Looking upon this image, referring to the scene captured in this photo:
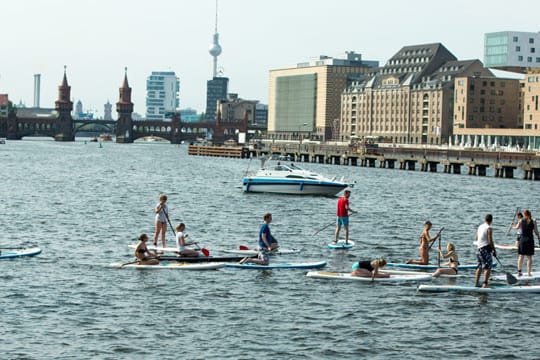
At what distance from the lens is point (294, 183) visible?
84.0 m

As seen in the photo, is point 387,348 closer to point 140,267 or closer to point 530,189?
point 140,267

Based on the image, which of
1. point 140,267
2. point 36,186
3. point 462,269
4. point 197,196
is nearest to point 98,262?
point 140,267

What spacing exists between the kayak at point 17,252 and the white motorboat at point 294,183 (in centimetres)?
4171

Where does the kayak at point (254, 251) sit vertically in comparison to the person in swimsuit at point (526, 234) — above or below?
below

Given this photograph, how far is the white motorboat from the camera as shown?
8369cm

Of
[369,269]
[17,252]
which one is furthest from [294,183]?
[369,269]

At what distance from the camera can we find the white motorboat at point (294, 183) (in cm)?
8369

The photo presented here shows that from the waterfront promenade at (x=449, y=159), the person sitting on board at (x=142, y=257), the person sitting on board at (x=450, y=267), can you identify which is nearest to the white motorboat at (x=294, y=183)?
the person sitting on board at (x=450, y=267)

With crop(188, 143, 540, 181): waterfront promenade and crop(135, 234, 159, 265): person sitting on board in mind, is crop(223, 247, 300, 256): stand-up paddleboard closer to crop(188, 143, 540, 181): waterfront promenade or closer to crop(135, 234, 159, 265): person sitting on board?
crop(135, 234, 159, 265): person sitting on board

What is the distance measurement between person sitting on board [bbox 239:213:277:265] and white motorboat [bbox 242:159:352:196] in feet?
140

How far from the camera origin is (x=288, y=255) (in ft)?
150

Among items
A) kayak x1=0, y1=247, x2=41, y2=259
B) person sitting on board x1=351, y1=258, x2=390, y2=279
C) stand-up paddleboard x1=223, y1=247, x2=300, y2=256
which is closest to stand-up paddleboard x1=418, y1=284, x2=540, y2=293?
person sitting on board x1=351, y1=258, x2=390, y2=279

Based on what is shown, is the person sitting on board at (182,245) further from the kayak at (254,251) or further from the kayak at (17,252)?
the kayak at (17,252)

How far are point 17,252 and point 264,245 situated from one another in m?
11.0
